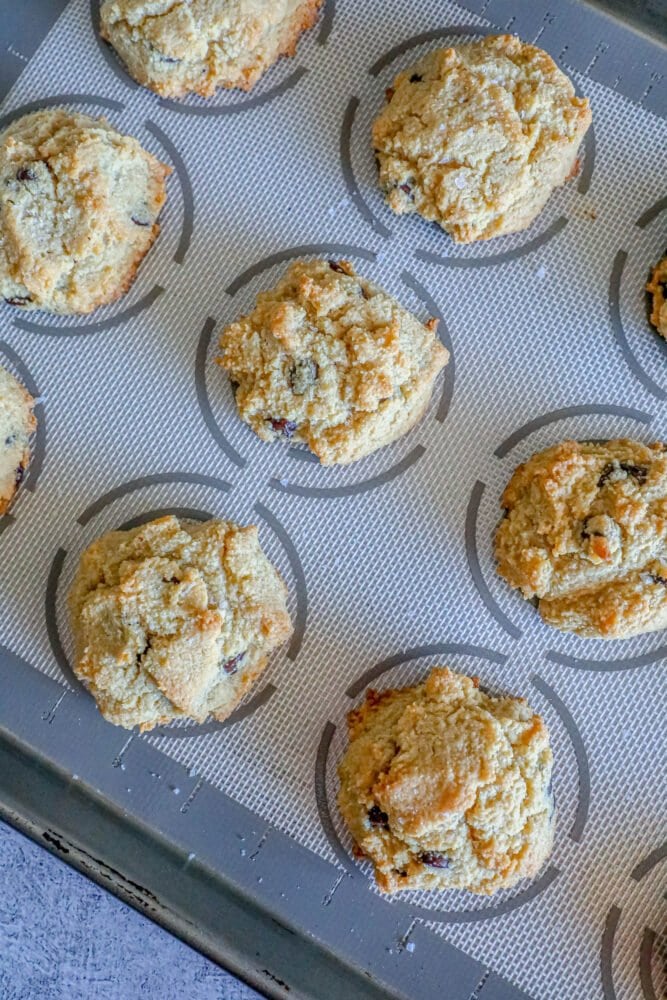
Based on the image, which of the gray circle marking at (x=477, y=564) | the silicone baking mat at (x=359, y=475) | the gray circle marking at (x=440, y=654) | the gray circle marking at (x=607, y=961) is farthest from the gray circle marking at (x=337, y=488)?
the gray circle marking at (x=607, y=961)

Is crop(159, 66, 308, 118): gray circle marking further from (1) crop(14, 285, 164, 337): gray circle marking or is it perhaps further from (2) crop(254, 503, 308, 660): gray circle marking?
(2) crop(254, 503, 308, 660): gray circle marking

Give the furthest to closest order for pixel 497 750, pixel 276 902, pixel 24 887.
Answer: pixel 24 887, pixel 276 902, pixel 497 750

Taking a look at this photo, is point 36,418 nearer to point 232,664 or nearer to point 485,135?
point 232,664

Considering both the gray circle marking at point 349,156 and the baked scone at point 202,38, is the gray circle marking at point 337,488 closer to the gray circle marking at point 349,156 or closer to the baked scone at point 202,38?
the gray circle marking at point 349,156

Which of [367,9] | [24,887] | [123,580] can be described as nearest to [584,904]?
[123,580]

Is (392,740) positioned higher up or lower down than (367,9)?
lower down

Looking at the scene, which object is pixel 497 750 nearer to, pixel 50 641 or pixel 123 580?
pixel 123 580
